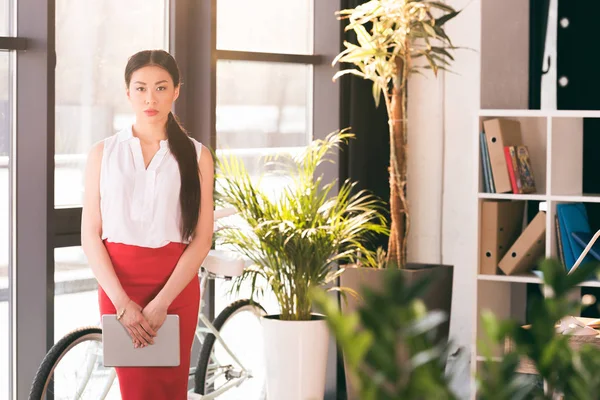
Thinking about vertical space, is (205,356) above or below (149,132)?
below

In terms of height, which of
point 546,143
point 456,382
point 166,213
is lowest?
point 456,382

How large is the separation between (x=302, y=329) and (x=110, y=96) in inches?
51.2

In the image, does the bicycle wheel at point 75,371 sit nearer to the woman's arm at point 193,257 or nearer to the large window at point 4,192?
the large window at point 4,192

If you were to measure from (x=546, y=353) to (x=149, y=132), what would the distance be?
268 centimetres

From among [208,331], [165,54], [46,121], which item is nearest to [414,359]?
[165,54]

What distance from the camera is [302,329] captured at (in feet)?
13.4

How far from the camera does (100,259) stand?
292 cm

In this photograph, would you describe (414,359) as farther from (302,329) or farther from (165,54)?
(302,329)

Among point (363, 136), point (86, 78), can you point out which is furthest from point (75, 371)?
point (363, 136)

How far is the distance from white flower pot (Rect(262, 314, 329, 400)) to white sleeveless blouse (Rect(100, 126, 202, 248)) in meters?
1.22

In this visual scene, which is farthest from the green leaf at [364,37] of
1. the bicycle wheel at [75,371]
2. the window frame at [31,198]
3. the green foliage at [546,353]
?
Answer: the green foliage at [546,353]

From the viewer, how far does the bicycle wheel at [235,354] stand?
397 cm

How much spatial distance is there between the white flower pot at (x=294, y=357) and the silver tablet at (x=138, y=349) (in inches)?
47.2

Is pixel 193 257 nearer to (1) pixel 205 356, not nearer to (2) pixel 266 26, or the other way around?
(1) pixel 205 356
